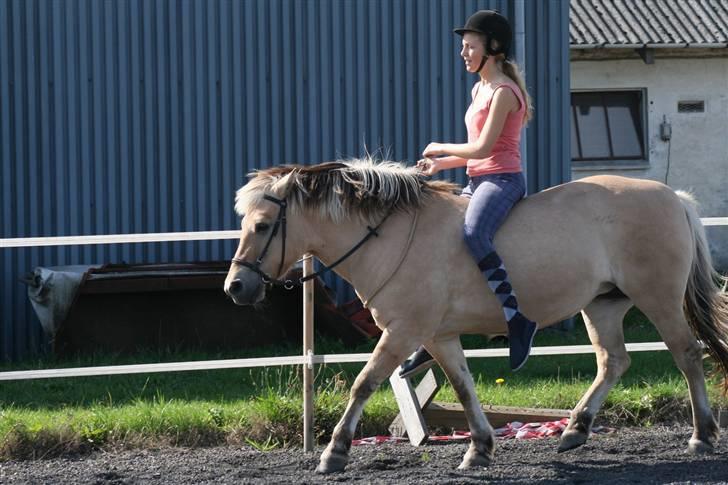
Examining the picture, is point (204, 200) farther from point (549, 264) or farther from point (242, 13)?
point (549, 264)

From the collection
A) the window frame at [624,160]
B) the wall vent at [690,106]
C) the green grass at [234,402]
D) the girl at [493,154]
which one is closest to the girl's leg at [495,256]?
the girl at [493,154]

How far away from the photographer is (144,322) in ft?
34.4

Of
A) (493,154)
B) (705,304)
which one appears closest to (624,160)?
(705,304)

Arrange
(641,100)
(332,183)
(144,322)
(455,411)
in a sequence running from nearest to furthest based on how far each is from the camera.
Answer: (332,183) → (455,411) → (144,322) → (641,100)

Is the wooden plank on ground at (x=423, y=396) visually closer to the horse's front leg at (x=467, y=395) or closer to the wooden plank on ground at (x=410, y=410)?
the wooden plank on ground at (x=410, y=410)

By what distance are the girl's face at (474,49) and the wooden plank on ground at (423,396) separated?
2118 mm

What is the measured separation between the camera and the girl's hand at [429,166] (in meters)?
6.13

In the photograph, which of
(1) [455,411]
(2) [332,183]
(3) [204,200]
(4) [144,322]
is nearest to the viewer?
(2) [332,183]

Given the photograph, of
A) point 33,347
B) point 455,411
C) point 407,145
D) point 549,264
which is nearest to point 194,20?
point 407,145

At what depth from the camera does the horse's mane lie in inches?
234

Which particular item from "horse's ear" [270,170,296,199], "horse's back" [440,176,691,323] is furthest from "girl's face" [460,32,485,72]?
"horse's ear" [270,170,296,199]

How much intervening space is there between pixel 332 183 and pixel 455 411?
2056mm

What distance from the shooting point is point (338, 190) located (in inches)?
235

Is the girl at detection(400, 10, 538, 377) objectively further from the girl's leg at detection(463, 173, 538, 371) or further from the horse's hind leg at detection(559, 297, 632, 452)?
the horse's hind leg at detection(559, 297, 632, 452)
